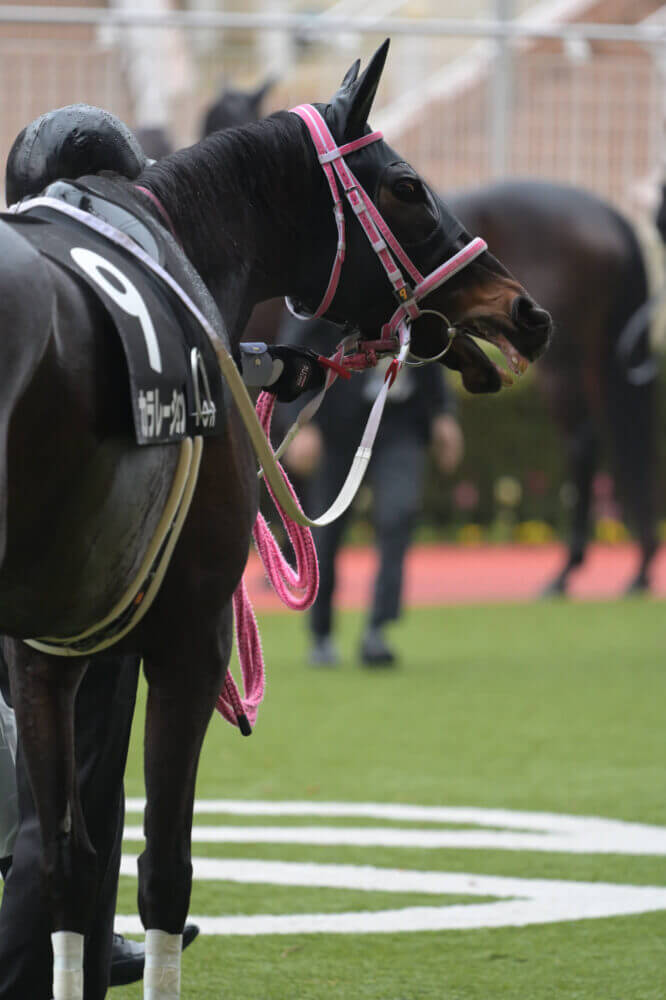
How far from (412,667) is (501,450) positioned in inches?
266

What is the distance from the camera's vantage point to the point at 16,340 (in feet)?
6.82

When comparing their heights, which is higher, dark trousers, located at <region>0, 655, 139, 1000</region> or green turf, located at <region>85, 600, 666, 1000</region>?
dark trousers, located at <region>0, 655, 139, 1000</region>

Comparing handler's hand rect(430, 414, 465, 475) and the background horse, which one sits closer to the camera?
handler's hand rect(430, 414, 465, 475)

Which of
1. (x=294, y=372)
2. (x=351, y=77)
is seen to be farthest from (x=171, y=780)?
(x=351, y=77)

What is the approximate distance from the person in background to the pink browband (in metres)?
4.53

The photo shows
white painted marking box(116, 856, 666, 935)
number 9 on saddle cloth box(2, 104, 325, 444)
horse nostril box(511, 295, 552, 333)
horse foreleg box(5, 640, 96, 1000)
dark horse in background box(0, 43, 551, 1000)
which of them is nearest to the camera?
dark horse in background box(0, 43, 551, 1000)

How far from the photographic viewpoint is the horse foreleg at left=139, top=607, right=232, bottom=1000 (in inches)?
104

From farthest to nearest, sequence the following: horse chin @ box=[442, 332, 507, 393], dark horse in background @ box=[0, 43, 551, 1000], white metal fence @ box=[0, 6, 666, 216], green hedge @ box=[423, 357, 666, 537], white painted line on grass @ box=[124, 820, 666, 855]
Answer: green hedge @ box=[423, 357, 666, 537]
white metal fence @ box=[0, 6, 666, 216]
white painted line on grass @ box=[124, 820, 666, 855]
horse chin @ box=[442, 332, 507, 393]
dark horse in background @ box=[0, 43, 551, 1000]

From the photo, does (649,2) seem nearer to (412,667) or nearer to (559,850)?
(412,667)

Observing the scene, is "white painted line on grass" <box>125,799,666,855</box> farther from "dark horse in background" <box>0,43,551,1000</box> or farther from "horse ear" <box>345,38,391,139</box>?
"horse ear" <box>345,38,391,139</box>

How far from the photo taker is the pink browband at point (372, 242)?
2820mm

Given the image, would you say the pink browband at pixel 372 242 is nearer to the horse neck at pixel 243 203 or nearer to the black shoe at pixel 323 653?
the horse neck at pixel 243 203

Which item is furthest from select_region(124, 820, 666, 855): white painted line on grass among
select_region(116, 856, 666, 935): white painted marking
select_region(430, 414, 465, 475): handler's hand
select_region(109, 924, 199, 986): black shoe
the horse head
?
select_region(430, 414, 465, 475): handler's hand

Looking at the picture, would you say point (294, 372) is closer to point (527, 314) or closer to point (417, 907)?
point (527, 314)
